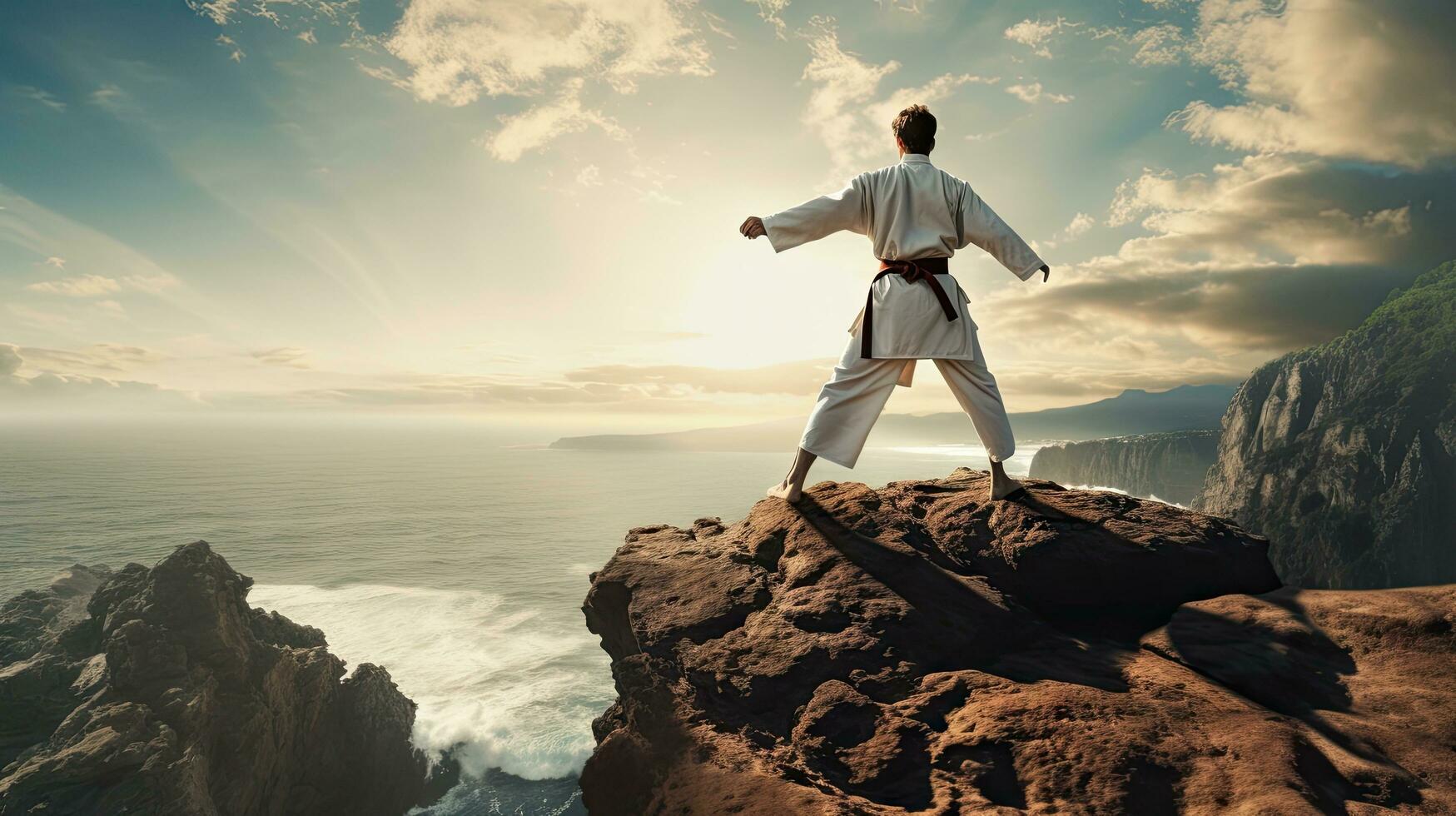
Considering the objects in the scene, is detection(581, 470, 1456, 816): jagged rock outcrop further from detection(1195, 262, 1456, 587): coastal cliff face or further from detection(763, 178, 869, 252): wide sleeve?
detection(1195, 262, 1456, 587): coastal cliff face

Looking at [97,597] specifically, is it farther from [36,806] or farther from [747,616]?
[747,616]

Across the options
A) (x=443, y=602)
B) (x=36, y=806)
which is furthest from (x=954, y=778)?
(x=443, y=602)

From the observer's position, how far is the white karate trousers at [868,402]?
4.34m

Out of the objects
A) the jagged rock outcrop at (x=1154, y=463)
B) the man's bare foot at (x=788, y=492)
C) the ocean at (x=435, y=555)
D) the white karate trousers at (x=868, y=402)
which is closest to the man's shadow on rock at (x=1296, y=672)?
the white karate trousers at (x=868, y=402)

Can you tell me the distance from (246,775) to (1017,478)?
65.0 ft

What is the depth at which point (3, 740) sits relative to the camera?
49.8ft

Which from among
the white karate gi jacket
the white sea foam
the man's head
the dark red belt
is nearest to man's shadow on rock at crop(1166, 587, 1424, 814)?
the white karate gi jacket

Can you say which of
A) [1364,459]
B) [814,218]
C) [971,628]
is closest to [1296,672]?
[971,628]

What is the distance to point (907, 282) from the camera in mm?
4371

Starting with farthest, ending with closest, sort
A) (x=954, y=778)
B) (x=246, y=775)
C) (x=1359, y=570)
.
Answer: (x=1359, y=570)
(x=246, y=775)
(x=954, y=778)

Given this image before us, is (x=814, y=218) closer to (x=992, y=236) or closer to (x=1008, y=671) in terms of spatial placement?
(x=992, y=236)

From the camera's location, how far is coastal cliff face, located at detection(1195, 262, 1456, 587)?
4922 centimetres

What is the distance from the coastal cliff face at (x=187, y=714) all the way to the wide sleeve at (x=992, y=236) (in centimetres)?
1839

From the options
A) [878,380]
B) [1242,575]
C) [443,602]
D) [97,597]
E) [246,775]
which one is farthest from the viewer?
[443,602]
